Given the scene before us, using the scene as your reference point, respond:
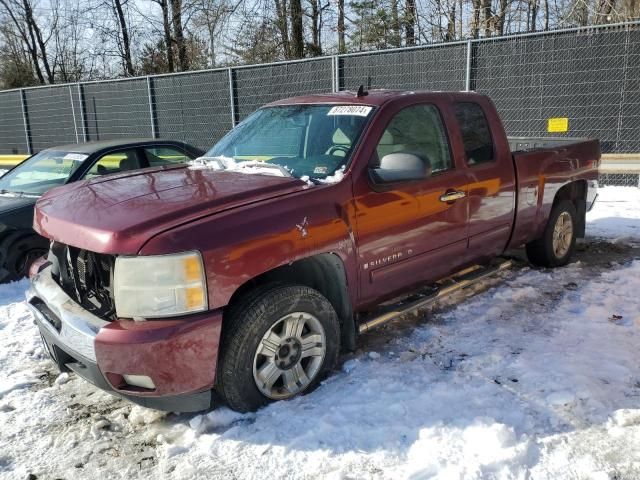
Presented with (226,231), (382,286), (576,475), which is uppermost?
(226,231)

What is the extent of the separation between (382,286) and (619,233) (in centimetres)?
487

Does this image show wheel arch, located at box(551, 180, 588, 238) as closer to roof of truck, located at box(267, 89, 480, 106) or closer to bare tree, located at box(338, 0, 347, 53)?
roof of truck, located at box(267, 89, 480, 106)

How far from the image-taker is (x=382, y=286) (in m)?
3.78

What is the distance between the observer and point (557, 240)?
572 cm

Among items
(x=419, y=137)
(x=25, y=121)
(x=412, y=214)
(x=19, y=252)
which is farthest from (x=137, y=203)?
(x=25, y=121)

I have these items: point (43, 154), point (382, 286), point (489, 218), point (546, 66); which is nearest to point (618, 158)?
point (546, 66)

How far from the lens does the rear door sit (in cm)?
438

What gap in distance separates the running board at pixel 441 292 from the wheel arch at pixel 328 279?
0.40 ft

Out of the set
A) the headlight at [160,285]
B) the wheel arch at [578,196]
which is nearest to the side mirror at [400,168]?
the headlight at [160,285]

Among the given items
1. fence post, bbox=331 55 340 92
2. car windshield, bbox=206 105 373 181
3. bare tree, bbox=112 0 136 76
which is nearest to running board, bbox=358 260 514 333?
car windshield, bbox=206 105 373 181

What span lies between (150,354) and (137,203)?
0.88 meters

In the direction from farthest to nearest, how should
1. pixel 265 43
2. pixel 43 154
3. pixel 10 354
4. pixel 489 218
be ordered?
1. pixel 265 43
2. pixel 43 154
3. pixel 489 218
4. pixel 10 354

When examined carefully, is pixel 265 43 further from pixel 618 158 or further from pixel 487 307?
pixel 487 307

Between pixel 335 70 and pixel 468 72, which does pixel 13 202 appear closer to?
pixel 335 70
